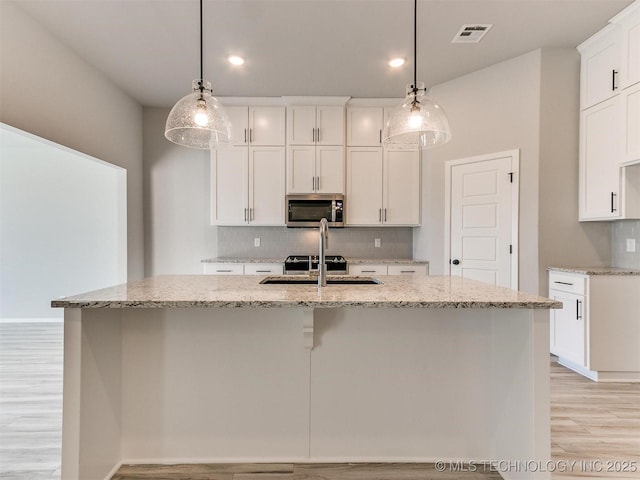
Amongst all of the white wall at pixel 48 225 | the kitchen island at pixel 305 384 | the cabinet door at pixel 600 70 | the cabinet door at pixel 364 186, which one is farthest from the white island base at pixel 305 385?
the white wall at pixel 48 225

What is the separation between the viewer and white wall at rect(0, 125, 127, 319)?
16.3ft

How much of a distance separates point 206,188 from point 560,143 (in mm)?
3986

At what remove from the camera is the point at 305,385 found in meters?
1.89

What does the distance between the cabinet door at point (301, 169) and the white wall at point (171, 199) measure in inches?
47.1

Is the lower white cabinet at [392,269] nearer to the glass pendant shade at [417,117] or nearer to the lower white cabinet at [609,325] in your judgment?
the lower white cabinet at [609,325]

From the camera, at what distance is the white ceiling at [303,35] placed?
2680mm

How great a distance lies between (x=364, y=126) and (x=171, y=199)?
2656mm

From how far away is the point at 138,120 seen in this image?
15.2 ft

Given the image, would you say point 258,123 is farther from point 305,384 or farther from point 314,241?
point 305,384

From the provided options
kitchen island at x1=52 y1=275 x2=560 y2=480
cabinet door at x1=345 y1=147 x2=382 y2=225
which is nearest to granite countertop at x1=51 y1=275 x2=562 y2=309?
kitchen island at x1=52 y1=275 x2=560 y2=480

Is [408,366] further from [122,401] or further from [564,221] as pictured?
[564,221]

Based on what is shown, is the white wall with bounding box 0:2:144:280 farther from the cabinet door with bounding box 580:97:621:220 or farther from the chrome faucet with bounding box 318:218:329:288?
the cabinet door with bounding box 580:97:621:220

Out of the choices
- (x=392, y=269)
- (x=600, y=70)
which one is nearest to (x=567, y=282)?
(x=392, y=269)

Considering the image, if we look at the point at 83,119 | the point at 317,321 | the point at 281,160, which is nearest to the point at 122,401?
the point at 317,321
